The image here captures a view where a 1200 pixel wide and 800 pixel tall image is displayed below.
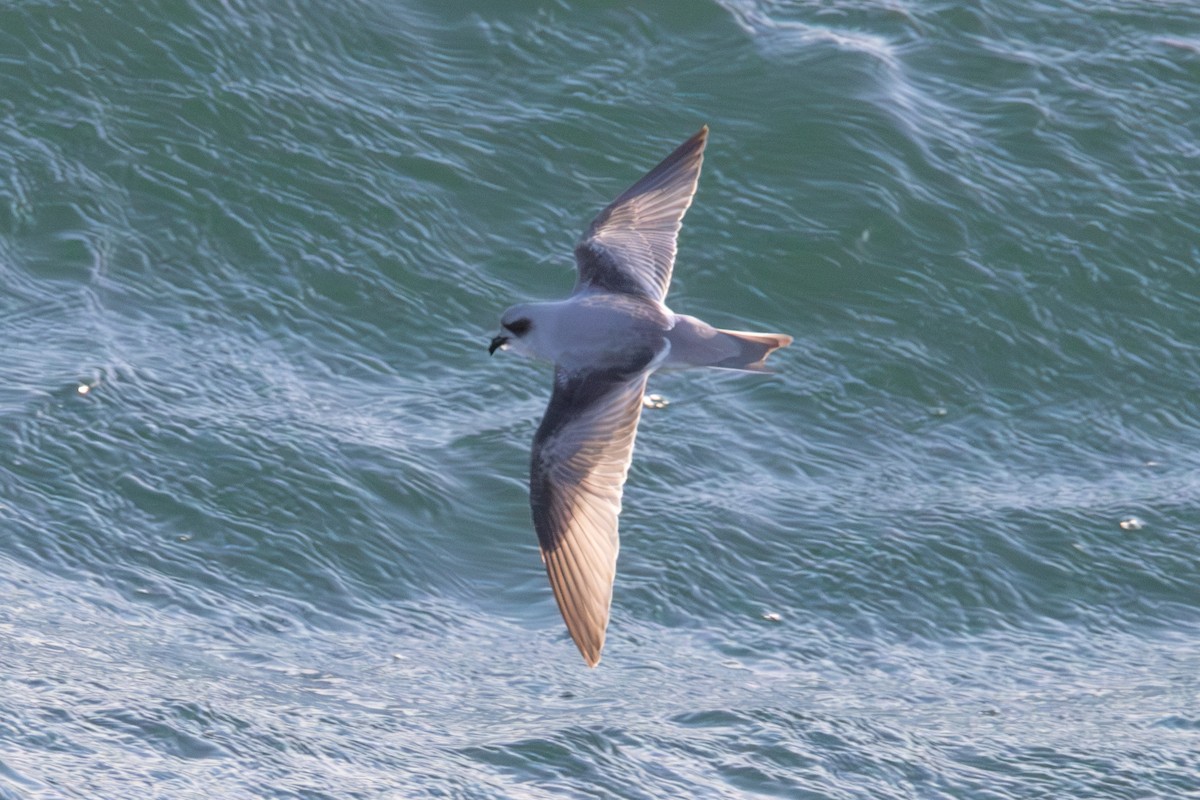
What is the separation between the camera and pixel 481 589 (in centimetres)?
686

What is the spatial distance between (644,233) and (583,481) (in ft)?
4.58

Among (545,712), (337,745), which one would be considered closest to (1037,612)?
(545,712)

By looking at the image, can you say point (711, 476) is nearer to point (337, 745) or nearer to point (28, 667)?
point (337, 745)

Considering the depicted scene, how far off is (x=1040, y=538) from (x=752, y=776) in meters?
2.31

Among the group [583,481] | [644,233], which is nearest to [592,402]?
[583,481]

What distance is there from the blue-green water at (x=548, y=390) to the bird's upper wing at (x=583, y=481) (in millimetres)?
954

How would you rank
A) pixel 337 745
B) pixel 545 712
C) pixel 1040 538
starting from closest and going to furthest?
1. pixel 337 745
2. pixel 545 712
3. pixel 1040 538

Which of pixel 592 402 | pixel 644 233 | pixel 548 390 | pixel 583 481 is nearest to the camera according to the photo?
pixel 583 481

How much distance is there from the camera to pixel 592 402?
17.3ft

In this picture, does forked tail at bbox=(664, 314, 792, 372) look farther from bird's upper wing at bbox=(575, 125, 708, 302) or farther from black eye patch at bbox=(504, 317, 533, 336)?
bird's upper wing at bbox=(575, 125, 708, 302)

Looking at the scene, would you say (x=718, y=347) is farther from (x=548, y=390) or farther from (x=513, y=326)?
(x=548, y=390)

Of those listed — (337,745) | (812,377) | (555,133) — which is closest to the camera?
(337,745)

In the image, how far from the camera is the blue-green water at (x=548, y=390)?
6.01 metres

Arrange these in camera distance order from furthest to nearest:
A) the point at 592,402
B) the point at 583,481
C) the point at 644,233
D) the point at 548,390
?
the point at 548,390 → the point at 644,233 → the point at 592,402 → the point at 583,481
